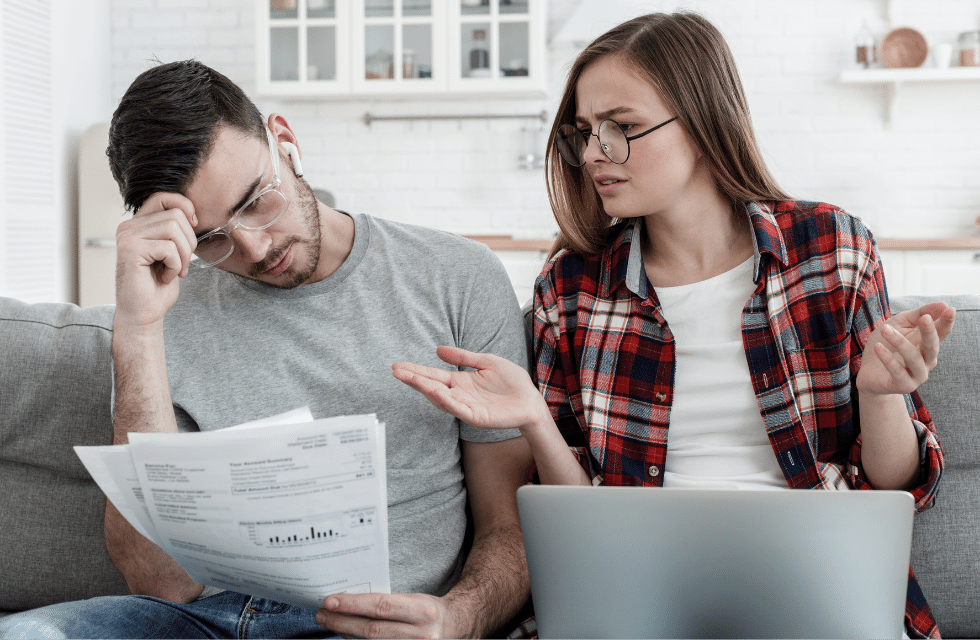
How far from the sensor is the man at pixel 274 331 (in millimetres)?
1189

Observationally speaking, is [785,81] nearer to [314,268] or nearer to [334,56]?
[334,56]

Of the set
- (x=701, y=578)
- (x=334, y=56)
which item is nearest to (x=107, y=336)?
(x=701, y=578)

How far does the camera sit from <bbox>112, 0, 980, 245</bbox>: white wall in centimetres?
422

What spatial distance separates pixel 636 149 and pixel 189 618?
0.99m

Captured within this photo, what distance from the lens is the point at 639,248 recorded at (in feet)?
4.68

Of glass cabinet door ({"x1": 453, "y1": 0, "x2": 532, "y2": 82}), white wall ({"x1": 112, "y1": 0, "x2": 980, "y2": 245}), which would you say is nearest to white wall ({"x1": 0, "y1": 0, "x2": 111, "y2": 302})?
white wall ({"x1": 112, "y1": 0, "x2": 980, "y2": 245})

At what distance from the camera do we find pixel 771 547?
0.79 meters

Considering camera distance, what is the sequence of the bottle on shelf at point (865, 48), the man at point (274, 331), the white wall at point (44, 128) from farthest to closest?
the bottle on shelf at point (865, 48)
the white wall at point (44, 128)
the man at point (274, 331)

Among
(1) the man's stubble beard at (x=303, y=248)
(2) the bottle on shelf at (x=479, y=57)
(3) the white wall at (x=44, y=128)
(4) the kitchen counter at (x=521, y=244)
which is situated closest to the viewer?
(1) the man's stubble beard at (x=303, y=248)

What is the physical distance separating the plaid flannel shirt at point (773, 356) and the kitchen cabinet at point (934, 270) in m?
2.56

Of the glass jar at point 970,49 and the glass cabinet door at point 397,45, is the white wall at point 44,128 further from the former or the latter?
the glass jar at point 970,49

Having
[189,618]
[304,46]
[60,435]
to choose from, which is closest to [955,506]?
[189,618]

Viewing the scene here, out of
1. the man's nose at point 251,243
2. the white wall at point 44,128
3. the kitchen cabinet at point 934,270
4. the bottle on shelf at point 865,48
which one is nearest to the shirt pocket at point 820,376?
the man's nose at point 251,243

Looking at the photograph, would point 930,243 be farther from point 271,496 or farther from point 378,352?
point 271,496
